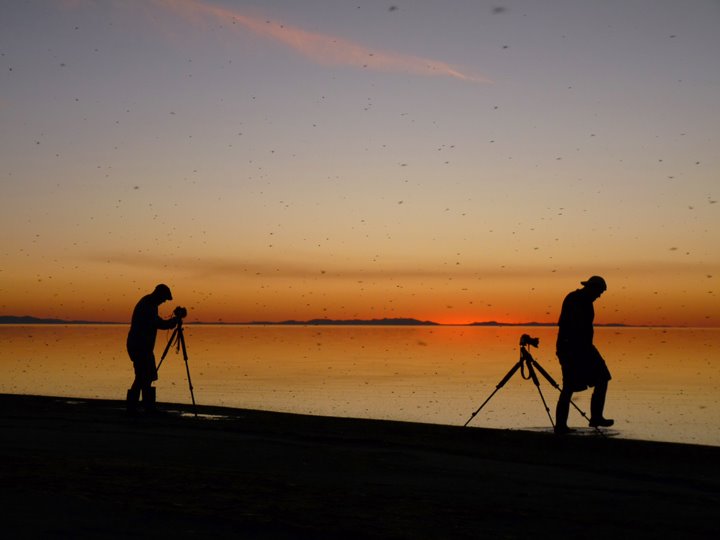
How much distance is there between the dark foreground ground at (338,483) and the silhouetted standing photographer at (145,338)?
1445 mm

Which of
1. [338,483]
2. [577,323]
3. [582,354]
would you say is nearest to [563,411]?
[582,354]

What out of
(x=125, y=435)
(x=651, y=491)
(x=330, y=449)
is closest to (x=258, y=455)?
(x=330, y=449)

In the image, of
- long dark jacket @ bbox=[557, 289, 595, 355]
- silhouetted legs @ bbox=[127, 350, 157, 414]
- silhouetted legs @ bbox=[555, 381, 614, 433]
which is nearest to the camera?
silhouetted legs @ bbox=[555, 381, 614, 433]

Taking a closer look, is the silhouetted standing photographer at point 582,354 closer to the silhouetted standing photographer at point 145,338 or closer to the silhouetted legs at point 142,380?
the silhouetted standing photographer at point 145,338

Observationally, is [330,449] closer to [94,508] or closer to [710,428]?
[94,508]

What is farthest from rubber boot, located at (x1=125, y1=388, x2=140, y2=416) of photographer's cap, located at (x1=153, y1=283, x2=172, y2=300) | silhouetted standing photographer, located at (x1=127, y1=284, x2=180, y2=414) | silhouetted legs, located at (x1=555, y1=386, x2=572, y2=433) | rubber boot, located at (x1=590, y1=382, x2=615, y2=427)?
rubber boot, located at (x1=590, y1=382, x2=615, y2=427)

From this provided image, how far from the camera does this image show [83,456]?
30.4 feet

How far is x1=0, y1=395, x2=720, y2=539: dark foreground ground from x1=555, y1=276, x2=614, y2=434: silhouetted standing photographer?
2.97ft

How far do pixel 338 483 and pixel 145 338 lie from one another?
6.91 metres

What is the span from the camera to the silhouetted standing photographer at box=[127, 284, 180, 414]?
14180 mm

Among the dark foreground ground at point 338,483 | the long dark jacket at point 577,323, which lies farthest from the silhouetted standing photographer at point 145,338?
the long dark jacket at point 577,323

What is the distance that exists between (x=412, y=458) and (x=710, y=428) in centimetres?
1294

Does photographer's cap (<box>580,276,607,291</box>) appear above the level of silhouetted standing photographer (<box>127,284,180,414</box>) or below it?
above

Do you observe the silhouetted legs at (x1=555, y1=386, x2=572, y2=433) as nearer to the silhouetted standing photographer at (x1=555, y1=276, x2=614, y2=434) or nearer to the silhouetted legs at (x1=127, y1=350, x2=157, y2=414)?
the silhouetted standing photographer at (x1=555, y1=276, x2=614, y2=434)
